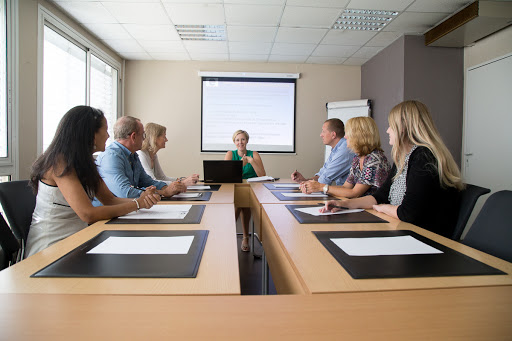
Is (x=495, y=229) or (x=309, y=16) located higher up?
(x=309, y=16)

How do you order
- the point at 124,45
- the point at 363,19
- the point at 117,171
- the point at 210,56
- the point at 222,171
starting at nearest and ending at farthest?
the point at 117,171, the point at 222,171, the point at 363,19, the point at 124,45, the point at 210,56

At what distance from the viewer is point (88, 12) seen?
3684mm

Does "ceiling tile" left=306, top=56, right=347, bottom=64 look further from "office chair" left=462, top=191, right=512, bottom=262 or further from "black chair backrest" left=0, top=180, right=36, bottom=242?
"black chair backrest" left=0, top=180, right=36, bottom=242

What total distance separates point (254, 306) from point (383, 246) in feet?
1.86

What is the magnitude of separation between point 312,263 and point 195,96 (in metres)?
5.12

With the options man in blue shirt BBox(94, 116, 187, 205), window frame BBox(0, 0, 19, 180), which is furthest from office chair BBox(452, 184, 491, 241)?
window frame BBox(0, 0, 19, 180)

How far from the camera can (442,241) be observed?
110 cm

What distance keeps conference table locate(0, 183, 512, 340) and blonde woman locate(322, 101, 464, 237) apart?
53cm

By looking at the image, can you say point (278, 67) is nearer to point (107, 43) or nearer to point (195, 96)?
point (195, 96)

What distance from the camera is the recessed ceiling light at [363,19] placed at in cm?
364

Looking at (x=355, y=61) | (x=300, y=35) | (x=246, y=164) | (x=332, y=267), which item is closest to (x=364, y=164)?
(x=332, y=267)

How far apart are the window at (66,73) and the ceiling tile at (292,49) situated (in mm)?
2588

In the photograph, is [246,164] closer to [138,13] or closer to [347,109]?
[138,13]

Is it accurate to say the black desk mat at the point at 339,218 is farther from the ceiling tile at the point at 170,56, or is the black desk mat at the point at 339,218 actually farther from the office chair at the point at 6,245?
the ceiling tile at the point at 170,56
